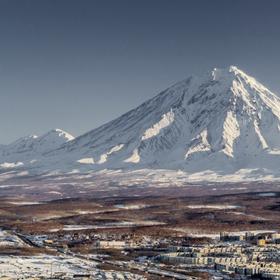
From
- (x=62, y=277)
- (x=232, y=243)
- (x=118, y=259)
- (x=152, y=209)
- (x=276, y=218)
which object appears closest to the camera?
(x=62, y=277)

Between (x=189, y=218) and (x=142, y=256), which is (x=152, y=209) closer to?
(x=189, y=218)

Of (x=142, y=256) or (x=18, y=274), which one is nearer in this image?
(x=18, y=274)

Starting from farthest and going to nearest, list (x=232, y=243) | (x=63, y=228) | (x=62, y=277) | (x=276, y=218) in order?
(x=276, y=218), (x=63, y=228), (x=232, y=243), (x=62, y=277)

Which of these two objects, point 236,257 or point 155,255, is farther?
point 155,255

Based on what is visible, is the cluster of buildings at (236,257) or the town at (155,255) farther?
the cluster of buildings at (236,257)

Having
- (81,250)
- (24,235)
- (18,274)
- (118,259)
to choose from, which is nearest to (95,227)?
(24,235)

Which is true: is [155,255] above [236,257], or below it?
above

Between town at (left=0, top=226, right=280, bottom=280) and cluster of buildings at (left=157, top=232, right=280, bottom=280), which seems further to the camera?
cluster of buildings at (left=157, top=232, right=280, bottom=280)
